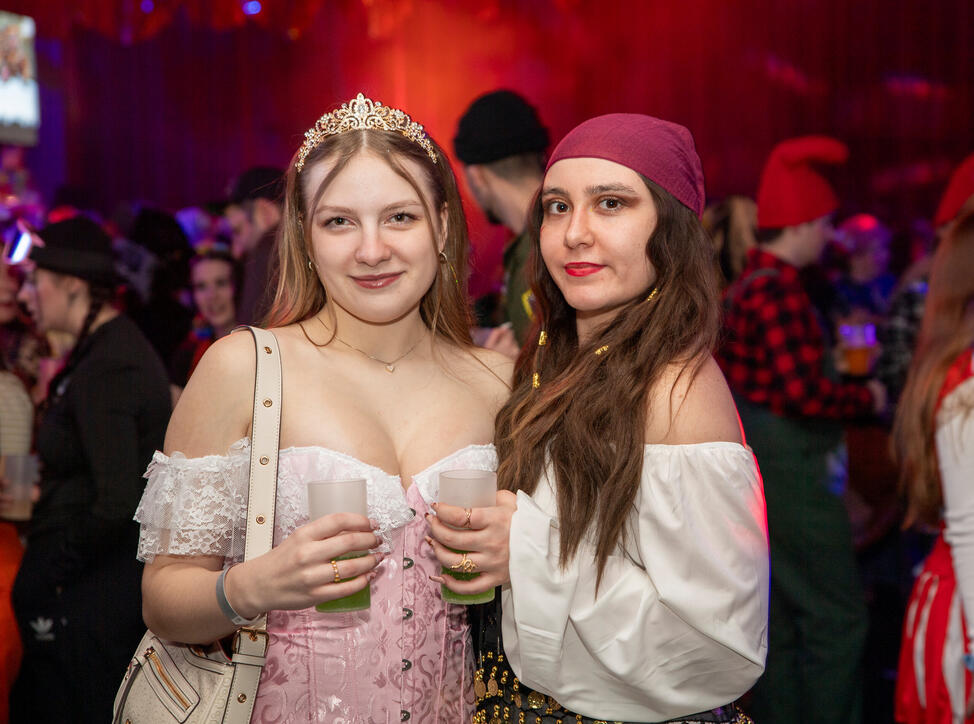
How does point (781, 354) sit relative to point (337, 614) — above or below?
above

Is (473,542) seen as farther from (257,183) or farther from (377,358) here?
(257,183)

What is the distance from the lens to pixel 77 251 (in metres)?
3.52

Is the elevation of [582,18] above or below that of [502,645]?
above

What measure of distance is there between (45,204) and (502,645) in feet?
37.2

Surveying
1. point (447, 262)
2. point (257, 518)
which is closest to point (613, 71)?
point (447, 262)

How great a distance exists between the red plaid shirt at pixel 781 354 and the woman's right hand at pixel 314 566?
2435mm

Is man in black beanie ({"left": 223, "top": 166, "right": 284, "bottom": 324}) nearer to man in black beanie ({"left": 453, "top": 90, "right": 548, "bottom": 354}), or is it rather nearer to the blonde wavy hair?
the blonde wavy hair

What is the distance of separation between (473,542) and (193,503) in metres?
0.53

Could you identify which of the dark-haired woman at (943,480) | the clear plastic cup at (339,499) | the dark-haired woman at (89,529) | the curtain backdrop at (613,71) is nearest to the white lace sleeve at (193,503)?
the clear plastic cup at (339,499)

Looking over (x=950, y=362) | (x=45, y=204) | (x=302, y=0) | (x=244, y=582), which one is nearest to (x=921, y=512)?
(x=950, y=362)

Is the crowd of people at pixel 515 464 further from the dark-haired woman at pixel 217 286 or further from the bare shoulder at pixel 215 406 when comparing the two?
the dark-haired woman at pixel 217 286

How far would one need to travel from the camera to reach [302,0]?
879 centimetres

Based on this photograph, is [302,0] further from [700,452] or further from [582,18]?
[700,452]

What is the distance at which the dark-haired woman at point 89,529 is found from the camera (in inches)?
121
